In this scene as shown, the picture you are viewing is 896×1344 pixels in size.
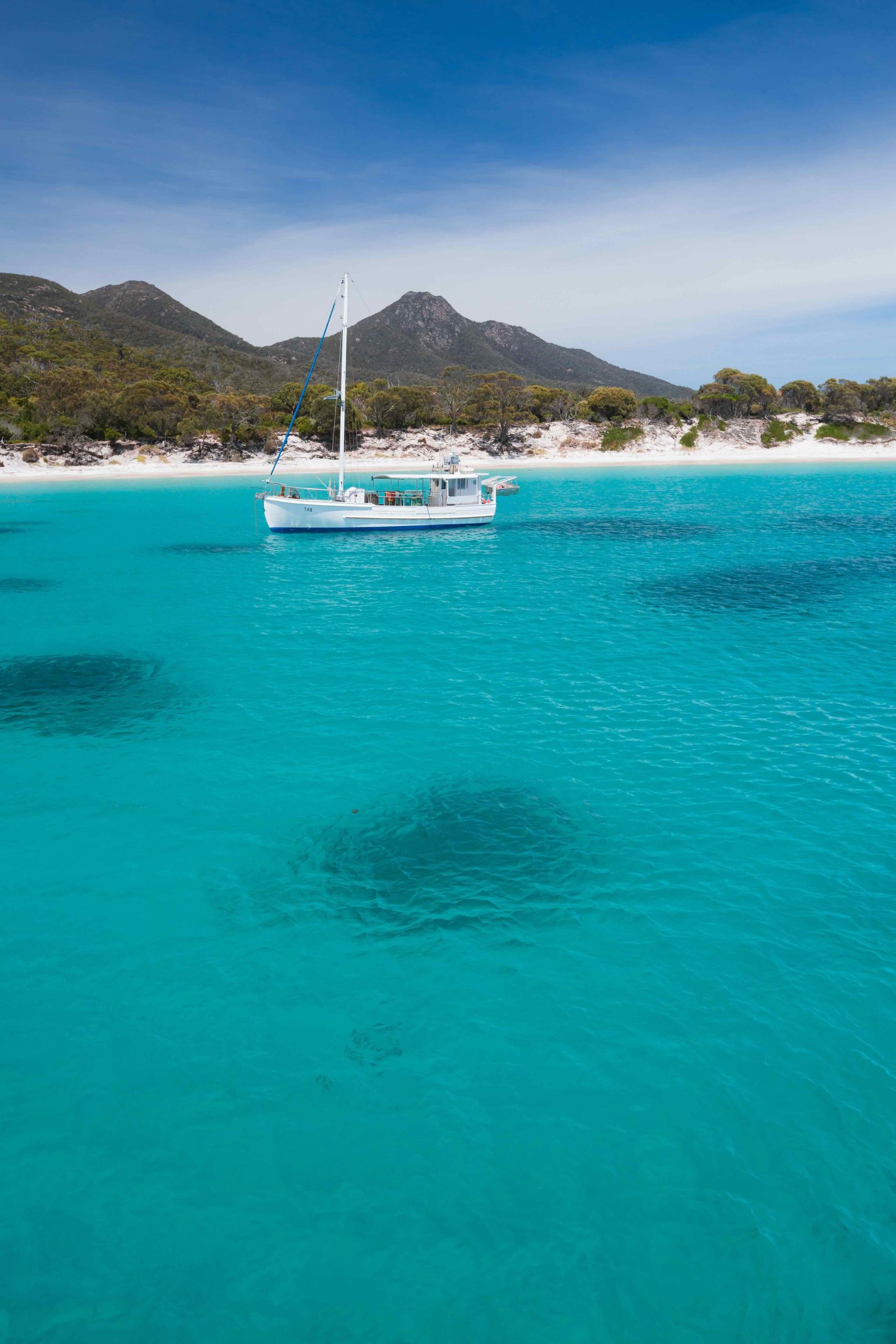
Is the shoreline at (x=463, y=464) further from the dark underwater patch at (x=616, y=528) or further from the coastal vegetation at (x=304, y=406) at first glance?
the dark underwater patch at (x=616, y=528)

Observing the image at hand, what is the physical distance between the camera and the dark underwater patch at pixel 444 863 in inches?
668

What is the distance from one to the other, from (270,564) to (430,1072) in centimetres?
4840

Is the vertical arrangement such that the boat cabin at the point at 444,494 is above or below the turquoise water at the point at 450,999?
above

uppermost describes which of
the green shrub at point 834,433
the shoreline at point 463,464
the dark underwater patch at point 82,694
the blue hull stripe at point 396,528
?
the green shrub at point 834,433

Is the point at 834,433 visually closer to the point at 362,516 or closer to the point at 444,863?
the point at 362,516

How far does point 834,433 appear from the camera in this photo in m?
167

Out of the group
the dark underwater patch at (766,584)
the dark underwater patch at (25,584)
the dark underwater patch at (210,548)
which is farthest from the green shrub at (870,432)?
the dark underwater patch at (25,584)

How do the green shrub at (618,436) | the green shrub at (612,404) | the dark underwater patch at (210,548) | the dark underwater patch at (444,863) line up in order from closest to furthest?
1. the dark underwater patch at (444,863)
2. the dark underwater patch at (210,548)
3. the green shrub at (618,436)
4. the green shrub at (612,404)

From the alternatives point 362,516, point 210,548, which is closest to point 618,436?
point 362,516

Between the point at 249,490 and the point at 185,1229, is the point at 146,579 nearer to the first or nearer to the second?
the point at 185,1229

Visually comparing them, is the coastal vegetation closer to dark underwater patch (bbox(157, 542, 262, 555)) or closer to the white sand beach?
the white sand beach

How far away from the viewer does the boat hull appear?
225ft

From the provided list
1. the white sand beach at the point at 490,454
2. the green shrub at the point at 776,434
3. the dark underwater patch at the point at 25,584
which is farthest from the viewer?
the green shrub at the point at 776,434

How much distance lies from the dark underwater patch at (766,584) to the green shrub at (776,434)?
4539 inches
